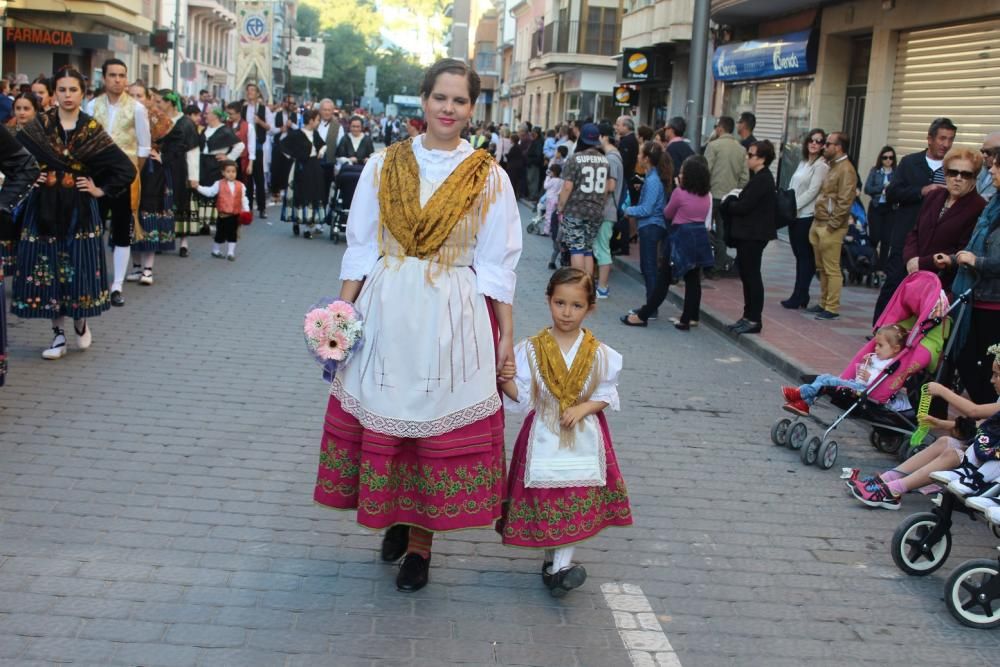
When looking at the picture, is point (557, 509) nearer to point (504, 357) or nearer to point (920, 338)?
point (504, 357)

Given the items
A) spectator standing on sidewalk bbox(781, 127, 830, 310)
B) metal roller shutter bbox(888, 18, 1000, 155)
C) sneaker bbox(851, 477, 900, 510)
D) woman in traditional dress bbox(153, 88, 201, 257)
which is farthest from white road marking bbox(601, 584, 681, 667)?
metal roller shutter bbox(888, 18, 1000, 155)

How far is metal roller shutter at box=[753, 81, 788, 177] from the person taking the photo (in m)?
22.2

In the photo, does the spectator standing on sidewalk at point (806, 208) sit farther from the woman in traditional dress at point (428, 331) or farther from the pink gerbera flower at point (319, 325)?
the pink gerbera flower at point (319, 325)

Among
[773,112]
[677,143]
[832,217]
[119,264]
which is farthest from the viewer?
[773,112]

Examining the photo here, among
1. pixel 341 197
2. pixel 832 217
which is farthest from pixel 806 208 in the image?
pixel 341 197

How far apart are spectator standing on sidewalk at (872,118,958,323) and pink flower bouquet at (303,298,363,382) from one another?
296 inches

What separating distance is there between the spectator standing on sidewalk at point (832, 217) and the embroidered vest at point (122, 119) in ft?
22.4

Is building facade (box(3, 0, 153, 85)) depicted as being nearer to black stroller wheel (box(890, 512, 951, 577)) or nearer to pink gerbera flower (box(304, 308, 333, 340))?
pink gerbera flower (box(304, 308, 333, 340))

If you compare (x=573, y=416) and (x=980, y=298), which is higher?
(x=980, y=298)

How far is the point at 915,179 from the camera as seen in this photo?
11602mm

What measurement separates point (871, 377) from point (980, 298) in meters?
0.79

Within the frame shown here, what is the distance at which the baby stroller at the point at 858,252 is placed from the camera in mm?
14602

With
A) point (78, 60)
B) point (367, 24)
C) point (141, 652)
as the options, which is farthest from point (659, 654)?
point (367, 24)

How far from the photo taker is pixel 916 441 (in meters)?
6.54
